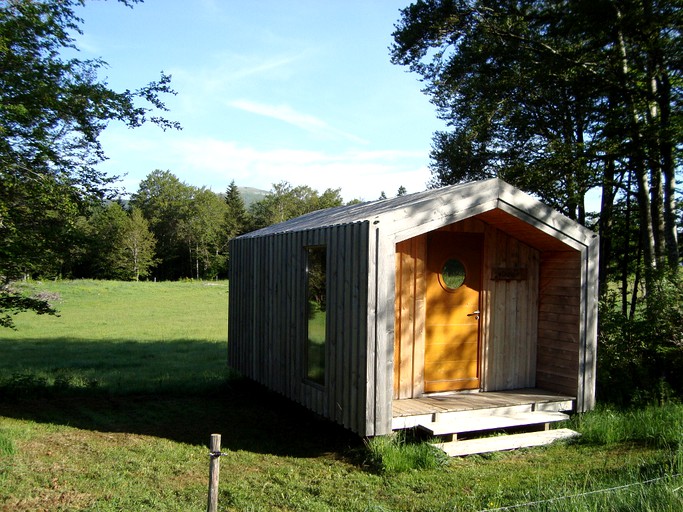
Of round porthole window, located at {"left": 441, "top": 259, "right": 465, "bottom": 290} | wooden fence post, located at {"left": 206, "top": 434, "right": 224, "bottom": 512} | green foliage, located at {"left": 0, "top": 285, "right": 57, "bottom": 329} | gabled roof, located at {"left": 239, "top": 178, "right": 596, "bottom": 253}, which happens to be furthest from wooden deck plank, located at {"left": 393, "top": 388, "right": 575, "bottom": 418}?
green foliage, located at {"left": 0, "top": 285, "right": 57, "bottom": 329}

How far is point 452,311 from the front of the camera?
721cm

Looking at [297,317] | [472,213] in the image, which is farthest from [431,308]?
[297,317]

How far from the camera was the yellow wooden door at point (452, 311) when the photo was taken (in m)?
7.10

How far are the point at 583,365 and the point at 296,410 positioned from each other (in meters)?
3.97

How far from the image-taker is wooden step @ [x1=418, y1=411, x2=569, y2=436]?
5982mm

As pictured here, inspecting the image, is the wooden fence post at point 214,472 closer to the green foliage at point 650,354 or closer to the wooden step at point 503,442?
the wooden step at point 503,442

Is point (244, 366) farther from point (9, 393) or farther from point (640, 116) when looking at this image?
point (640, 116)

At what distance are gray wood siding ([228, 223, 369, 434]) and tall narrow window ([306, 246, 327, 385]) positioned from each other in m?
0.09

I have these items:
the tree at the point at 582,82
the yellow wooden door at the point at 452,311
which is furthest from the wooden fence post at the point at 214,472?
the tree at the point at 582,82

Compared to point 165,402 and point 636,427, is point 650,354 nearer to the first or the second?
point 636,427

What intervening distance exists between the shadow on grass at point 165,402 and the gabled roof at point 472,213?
8.48 feet

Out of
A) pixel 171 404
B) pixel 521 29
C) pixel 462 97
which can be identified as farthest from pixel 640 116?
pixel 171 404

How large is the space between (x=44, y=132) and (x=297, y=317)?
172 inches

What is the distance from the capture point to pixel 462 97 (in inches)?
590
